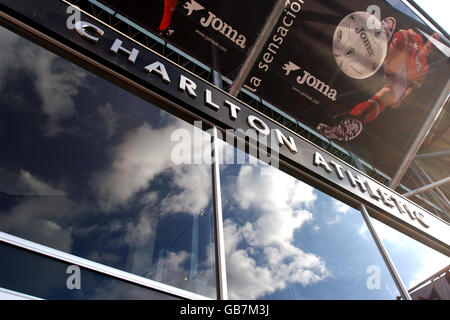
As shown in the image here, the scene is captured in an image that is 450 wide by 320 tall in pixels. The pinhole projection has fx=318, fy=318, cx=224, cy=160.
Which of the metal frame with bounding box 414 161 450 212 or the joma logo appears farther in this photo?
the metal frame with bounding box 414 161 450 212

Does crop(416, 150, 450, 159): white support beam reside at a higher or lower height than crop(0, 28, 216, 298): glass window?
higher

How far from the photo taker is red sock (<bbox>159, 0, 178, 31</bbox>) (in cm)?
504

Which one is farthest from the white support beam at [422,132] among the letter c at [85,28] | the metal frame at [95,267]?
the letter c at [85,28]

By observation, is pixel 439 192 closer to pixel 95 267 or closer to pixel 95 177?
pixel 95 177

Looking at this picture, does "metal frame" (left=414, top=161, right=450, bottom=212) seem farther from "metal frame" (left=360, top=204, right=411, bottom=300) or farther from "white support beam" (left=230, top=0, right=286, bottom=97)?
"white support beam" (left=230, top=0, right=286, bottom=97)

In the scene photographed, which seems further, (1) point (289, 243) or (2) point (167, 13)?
(2) point (167, 13)

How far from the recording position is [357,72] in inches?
241

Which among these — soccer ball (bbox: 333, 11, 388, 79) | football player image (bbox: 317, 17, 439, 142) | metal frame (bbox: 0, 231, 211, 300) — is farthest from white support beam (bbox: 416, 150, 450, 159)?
metal frame (bbox: 0, 231, 211, 300)

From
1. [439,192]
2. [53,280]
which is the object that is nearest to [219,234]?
[53,280]

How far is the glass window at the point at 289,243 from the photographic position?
2.75 meters

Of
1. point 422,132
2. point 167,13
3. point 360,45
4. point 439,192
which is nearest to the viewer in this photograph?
point 167,13

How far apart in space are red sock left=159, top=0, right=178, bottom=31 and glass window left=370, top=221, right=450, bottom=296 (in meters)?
4.28

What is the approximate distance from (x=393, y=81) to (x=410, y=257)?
145 inches

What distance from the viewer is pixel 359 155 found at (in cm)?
684
